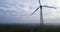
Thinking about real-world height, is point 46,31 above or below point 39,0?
below

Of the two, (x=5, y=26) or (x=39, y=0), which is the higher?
(x=39, y=0)

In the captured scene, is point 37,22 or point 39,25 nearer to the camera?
point 39,25

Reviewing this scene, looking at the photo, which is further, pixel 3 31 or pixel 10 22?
pixel 10 22

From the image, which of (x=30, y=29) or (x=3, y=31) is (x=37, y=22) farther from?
(x=3, y=31)

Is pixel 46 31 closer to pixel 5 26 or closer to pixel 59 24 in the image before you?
pixel 59 24

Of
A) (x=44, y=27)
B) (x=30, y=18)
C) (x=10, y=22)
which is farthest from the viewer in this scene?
(x=30, y=18)

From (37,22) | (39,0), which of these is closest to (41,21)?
(37,22)

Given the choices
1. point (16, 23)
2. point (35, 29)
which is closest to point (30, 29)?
point (35, 29)

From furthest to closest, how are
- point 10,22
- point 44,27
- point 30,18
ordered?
point 30,18
point 10,22
point 44,27
